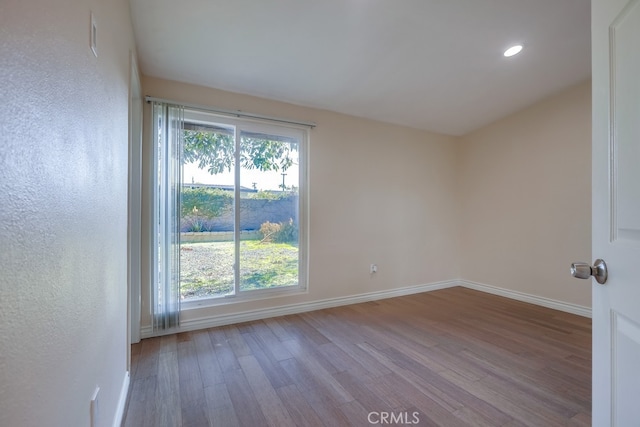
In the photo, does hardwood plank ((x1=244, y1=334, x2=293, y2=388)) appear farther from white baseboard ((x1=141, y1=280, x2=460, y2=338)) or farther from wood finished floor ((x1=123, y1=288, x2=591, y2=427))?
white baseboard ((x1=141, y1=280, x2=460, y2=338))

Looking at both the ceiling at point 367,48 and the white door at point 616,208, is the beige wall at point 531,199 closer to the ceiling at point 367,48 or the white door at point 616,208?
the ceiling at point 367,48

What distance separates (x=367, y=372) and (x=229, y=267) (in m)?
1.72

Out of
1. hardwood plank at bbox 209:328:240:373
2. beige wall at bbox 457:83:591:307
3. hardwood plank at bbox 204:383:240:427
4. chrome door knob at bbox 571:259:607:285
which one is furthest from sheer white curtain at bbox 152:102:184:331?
beige wall at bbox 457:83:591:307

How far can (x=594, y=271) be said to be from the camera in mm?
835

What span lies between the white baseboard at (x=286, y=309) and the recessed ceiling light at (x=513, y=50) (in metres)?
3.01

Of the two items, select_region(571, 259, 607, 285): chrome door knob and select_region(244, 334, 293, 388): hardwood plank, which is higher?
select_region(571, 259, 607, 285): chrome door knob

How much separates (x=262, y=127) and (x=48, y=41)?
2.49 meters

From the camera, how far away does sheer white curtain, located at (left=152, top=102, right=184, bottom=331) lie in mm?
2609

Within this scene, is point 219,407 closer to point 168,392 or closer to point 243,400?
point 243,400

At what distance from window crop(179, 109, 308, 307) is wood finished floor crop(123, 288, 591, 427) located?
0.45 m

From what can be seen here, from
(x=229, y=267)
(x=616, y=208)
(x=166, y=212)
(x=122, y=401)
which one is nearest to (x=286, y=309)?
(x=229, y=267)

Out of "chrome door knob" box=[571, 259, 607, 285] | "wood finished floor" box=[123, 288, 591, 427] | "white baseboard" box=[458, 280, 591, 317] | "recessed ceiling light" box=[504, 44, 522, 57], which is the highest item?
"recessed ceiling light" box=[504, 44, 522, 57]

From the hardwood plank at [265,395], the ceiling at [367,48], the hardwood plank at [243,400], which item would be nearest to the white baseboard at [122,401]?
the hardwood plank at [243,400]

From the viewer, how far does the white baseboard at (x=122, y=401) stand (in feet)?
4.91
